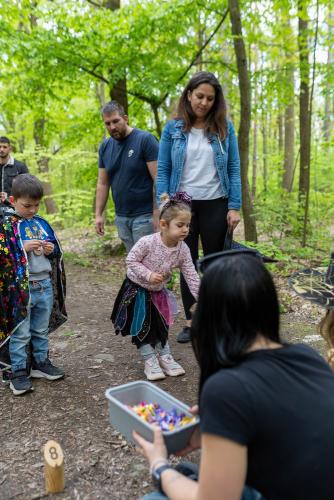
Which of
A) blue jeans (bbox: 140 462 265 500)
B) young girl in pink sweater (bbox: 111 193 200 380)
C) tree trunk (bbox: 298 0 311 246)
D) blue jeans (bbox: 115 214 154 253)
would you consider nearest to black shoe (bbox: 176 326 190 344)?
young girl in pink sweater (bbox: 111 193 200 380)

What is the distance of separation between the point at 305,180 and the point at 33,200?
625 centimetres

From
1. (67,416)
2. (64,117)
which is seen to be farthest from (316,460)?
(64,117)

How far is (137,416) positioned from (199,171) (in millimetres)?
2397

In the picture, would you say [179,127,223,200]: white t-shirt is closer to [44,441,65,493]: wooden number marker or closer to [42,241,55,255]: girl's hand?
[42,241,55,255]: girl's hand

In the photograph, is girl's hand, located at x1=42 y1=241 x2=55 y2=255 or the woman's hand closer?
girl's hand, located at x1=42 y1=241 x2=55 y2=255

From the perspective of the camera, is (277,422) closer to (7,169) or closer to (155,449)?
(155,449)

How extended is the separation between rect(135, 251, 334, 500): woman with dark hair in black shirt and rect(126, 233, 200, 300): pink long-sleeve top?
1854 millimetres

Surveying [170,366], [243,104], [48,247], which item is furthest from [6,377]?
[243,104]

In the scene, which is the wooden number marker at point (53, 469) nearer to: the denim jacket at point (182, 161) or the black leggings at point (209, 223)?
the black leggings at point (209, 223)

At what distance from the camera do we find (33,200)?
3096mm

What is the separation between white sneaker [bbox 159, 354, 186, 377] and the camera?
3.41 m

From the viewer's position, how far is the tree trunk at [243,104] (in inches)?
239

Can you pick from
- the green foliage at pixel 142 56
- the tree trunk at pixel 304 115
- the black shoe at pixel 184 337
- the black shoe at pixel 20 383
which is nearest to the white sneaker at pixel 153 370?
the black shoe at pixel 184 337

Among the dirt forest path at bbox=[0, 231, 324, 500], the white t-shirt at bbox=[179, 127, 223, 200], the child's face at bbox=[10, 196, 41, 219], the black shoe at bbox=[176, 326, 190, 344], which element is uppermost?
the white t-shirt at bbox=[179, 127, 223, 200]
